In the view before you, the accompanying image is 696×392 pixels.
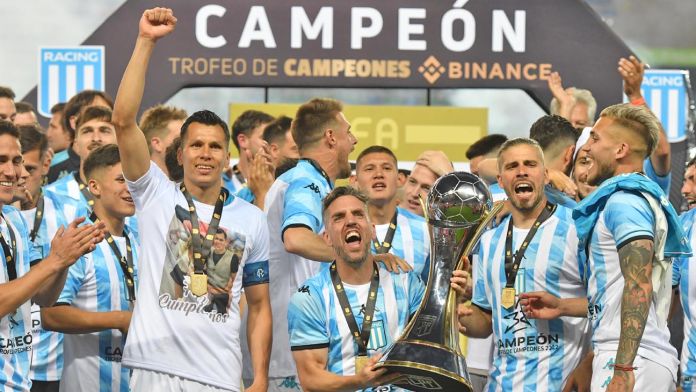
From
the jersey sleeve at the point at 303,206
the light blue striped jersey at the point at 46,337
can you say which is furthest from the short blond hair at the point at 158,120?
the jersey sleeve at the point at 303,206

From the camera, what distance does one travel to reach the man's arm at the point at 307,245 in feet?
19.2

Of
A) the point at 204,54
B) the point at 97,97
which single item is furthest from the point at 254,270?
the point at 204,54

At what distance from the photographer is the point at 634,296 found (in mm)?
4672

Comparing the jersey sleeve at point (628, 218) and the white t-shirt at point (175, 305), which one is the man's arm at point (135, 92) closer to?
the white t-shirt at point (175, 305)

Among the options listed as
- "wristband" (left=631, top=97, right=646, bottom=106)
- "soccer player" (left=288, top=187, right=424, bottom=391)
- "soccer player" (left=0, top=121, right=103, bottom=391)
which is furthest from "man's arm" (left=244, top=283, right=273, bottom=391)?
"wristband" (left=631, top=97, right=646, bottom=106)

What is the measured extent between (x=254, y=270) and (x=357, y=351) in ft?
2.05

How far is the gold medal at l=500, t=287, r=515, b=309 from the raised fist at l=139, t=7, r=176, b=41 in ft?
6.39

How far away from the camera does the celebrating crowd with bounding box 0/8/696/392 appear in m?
4.94

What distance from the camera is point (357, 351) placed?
5176 millimetres

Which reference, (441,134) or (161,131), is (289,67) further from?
(161,131)

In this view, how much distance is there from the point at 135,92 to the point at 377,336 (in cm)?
145

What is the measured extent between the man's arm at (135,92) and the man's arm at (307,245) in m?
1.09

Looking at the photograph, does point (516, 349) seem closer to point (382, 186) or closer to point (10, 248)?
point (382, 186)

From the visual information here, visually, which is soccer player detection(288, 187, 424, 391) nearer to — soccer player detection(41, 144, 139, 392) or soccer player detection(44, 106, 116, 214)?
soccer player detection(41, 144, 139, 392)
